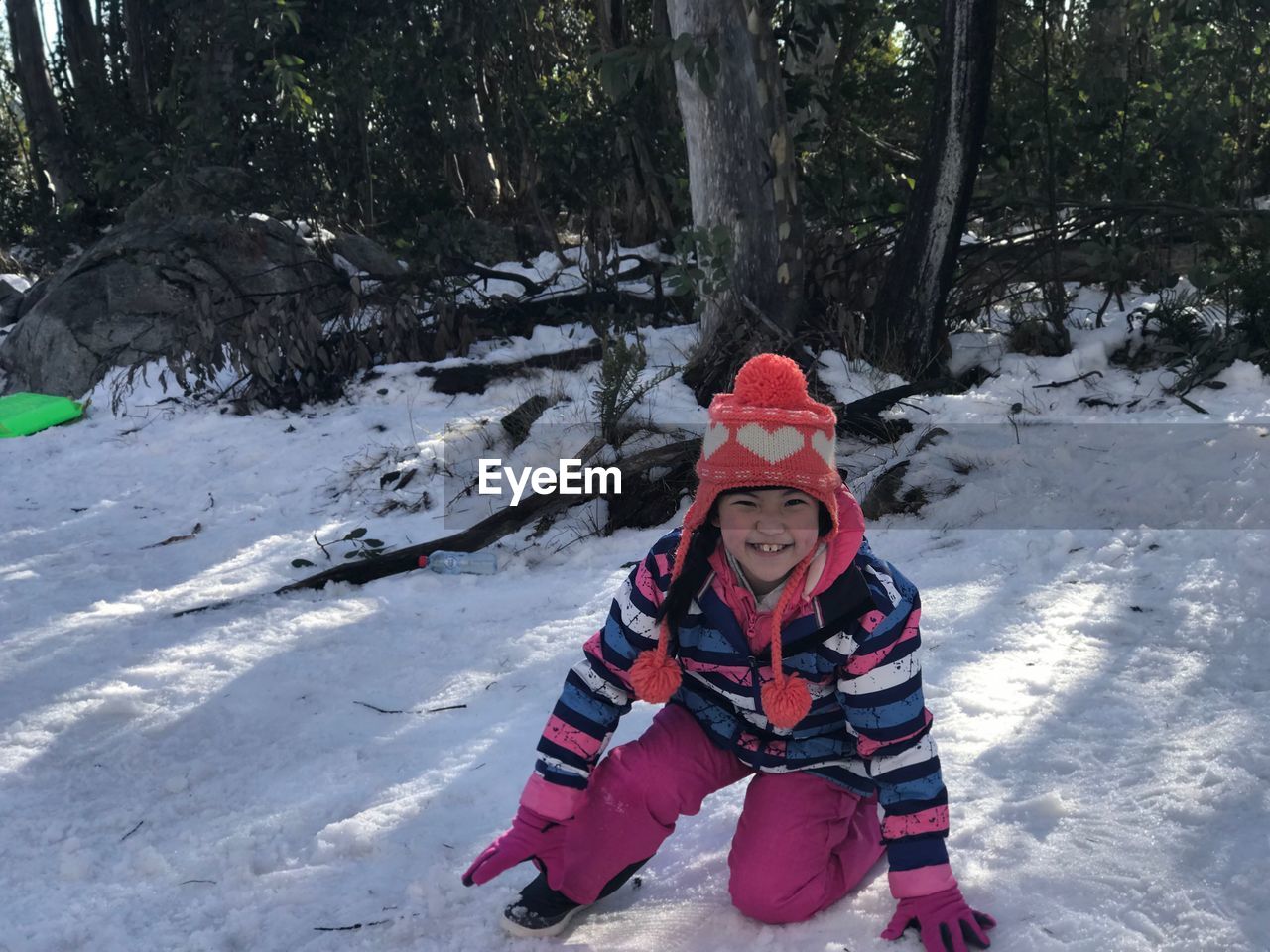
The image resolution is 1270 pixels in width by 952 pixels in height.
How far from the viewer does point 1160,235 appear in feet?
19.1

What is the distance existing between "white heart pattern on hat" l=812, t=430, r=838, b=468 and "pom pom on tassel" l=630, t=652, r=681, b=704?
444mm

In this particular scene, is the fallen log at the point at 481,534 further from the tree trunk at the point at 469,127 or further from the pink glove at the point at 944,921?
the tree trunk at the point at 469,127

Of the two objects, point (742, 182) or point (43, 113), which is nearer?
point (742, 182)

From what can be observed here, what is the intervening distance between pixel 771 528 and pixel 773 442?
0.47 ft

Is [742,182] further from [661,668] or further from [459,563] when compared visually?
[661,668]

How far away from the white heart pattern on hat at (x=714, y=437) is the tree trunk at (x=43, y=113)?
1285 cm

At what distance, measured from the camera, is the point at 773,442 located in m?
1.99

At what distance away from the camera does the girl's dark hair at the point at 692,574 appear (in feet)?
6.80

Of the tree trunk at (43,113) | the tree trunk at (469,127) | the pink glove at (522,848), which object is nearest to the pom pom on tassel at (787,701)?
the pink glove at (522,848)

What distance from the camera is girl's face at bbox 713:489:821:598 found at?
6.59ft

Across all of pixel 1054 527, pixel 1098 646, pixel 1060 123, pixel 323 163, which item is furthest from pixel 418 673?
pixel 323 163

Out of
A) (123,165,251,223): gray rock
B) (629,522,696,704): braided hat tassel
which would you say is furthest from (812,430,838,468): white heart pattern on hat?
(123,165,251,223): gray rock

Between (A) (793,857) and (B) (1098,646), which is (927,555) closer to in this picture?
(B) (1098,646)

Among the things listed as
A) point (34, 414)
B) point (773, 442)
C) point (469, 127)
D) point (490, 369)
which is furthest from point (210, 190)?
point (773, 442)
